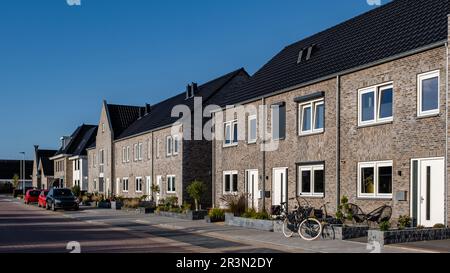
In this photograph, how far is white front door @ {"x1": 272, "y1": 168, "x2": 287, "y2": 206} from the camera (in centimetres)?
2439

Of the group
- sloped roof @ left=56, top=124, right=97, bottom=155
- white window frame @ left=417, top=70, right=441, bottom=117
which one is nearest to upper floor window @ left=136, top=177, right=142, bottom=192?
sloped roof @ left=56, top=124, right=97, bottom=155

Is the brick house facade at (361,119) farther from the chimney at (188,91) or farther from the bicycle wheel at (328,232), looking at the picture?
the chimney at (188,91)

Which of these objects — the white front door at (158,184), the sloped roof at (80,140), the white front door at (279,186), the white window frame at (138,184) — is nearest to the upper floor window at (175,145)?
the white front door at (158,184)

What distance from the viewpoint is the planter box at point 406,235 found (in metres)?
14.8

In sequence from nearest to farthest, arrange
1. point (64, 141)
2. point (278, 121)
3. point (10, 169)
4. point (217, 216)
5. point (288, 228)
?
point (288, 228)
point (217, 216)
point (278, 121)
point (64, 141)
point (10, 169)

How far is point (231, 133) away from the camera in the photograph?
96.1ft

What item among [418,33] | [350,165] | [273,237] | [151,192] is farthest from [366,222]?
[151,192]

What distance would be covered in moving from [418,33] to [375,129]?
11.4 ft

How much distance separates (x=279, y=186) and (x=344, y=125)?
5218 millimetres

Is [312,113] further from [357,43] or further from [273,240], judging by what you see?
[273,240]

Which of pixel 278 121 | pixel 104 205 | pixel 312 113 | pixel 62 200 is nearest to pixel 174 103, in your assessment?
pixel 104 205

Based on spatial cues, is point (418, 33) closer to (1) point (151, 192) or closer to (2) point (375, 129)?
(2) point (375, 129)

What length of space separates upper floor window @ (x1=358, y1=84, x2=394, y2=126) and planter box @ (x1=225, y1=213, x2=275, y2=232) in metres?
4.82

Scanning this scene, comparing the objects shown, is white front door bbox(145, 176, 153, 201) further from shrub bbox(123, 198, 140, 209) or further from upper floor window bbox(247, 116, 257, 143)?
upper floor window bbox(247, 116, 257, 143)
